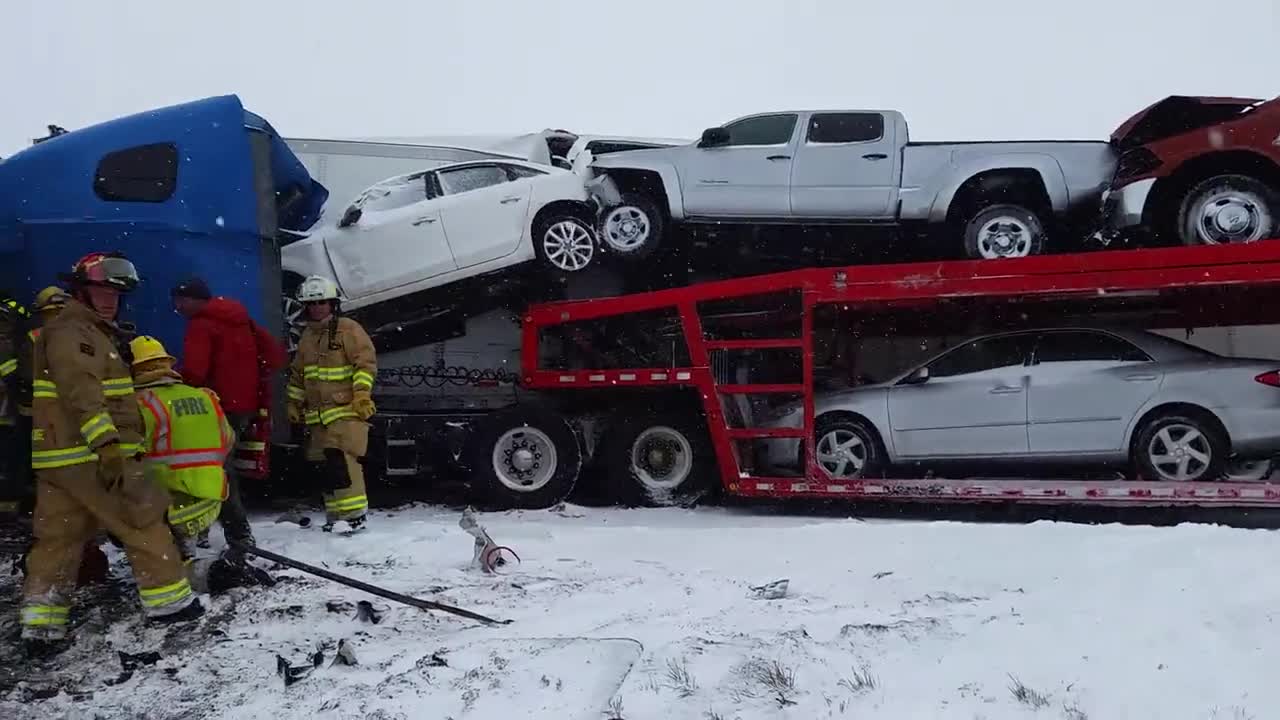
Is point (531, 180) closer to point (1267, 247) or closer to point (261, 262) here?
point (261, 262)

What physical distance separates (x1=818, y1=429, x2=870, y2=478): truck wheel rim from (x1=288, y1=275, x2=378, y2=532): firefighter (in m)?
3.37

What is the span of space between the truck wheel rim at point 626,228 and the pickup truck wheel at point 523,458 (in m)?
1.54

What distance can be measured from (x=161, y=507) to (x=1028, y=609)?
4.00m

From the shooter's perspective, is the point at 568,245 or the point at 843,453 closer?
the point at 843,453

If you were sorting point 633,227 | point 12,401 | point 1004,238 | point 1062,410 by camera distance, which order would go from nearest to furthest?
point 12,401 → point 1062,410 → point 1004,238 → point 633,227

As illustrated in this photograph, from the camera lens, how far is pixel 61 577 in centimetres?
443

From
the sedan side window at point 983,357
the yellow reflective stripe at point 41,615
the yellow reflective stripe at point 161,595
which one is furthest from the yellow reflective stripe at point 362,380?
the sedan side window at point 983,357

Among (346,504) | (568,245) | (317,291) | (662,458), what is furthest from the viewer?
(568,245)

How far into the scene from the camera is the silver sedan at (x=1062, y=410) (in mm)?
6559

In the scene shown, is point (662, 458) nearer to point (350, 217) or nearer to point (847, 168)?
point (847, 168)

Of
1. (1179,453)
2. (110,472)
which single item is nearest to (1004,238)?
(1179,453)

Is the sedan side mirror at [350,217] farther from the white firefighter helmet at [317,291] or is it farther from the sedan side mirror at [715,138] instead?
the sedan side mirror at [715,138]

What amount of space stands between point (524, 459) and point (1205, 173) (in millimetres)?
5292

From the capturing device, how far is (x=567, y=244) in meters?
8.08
